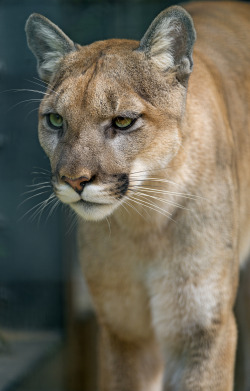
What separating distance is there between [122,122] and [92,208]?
316 mm

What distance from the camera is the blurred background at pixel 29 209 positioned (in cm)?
361

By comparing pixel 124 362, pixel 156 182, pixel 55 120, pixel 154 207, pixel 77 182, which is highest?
pixel 55 120

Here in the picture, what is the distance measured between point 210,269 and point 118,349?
0.68m

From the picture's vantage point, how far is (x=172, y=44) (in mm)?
2402

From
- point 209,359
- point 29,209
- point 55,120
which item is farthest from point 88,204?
point 29,209

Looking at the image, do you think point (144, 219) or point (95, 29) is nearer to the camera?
point (144, 219)

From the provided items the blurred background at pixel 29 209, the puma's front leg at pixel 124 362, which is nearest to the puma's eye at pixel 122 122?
the puma's front leg at pixel 124 362

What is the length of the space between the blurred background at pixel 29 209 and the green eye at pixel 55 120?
3.20ft

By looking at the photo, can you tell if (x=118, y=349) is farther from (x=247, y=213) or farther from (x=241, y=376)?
(x=241, y=376)

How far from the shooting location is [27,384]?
3873mm

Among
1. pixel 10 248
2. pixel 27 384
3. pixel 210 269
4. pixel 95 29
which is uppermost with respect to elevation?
pixel 95 29

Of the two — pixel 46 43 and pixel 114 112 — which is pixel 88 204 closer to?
pixel 114 112

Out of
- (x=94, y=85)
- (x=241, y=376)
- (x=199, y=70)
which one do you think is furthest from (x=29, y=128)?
(x=241, y=376)

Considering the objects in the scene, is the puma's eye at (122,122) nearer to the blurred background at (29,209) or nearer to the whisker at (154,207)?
the whisker at (154,207)
